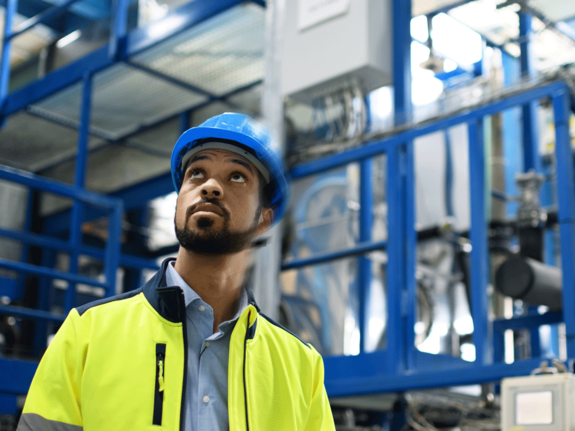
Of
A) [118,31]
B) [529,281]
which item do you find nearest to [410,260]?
[529,281]

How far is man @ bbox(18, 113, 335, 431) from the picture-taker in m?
1.50

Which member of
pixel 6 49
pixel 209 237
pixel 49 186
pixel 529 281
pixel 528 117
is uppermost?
pixel 6 49

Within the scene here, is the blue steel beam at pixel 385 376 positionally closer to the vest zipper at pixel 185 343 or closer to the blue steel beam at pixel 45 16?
the vest zipper at pixel 185 343

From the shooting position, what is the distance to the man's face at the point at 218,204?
1.62 meters

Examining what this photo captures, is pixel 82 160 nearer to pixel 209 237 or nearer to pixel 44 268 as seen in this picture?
pixel 44 268

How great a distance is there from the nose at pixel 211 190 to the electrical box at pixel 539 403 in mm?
2502

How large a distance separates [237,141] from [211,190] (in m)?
0.16

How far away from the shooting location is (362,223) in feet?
19.7

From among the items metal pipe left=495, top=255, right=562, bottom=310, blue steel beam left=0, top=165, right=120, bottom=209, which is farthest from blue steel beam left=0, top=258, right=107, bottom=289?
metal pipe left=495, top=255, right=562, bottom=310

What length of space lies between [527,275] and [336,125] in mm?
2070

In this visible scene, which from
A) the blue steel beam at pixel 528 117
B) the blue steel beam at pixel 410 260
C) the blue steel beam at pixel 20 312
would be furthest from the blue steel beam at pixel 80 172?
the blue steel beam at pixel 528 117

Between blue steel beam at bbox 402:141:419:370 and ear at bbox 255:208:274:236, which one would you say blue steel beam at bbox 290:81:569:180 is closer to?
blue steel beam at bbox 402:141:419:370

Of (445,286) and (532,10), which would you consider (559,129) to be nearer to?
(532,10)

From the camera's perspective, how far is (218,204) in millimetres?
1645
